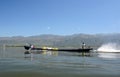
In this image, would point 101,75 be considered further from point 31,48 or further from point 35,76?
point 31,48

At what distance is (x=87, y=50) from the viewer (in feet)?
258

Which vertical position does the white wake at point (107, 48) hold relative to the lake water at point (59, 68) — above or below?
above

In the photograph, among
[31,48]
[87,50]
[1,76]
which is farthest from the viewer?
[31,48]

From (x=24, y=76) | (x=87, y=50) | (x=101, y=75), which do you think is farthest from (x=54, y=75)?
(x=87, y=50)

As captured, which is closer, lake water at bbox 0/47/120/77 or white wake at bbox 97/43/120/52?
lake water at bbox 0/47/120/77

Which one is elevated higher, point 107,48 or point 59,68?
point 107,48

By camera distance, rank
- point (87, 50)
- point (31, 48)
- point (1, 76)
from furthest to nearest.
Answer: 1. point (31, 48)
2. point (87, 50)
3. point (1, 76)

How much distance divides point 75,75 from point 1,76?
8.14 m

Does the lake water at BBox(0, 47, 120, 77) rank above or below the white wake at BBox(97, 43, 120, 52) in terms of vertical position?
below

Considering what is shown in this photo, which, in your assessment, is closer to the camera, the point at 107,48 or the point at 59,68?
the point at 59,68

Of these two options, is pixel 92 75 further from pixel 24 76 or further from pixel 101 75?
pixel 24 76

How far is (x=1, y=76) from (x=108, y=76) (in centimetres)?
1165

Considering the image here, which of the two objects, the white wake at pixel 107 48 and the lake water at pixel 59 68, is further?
the white wake at pixel 107 48

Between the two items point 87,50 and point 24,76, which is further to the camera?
point 87,50
